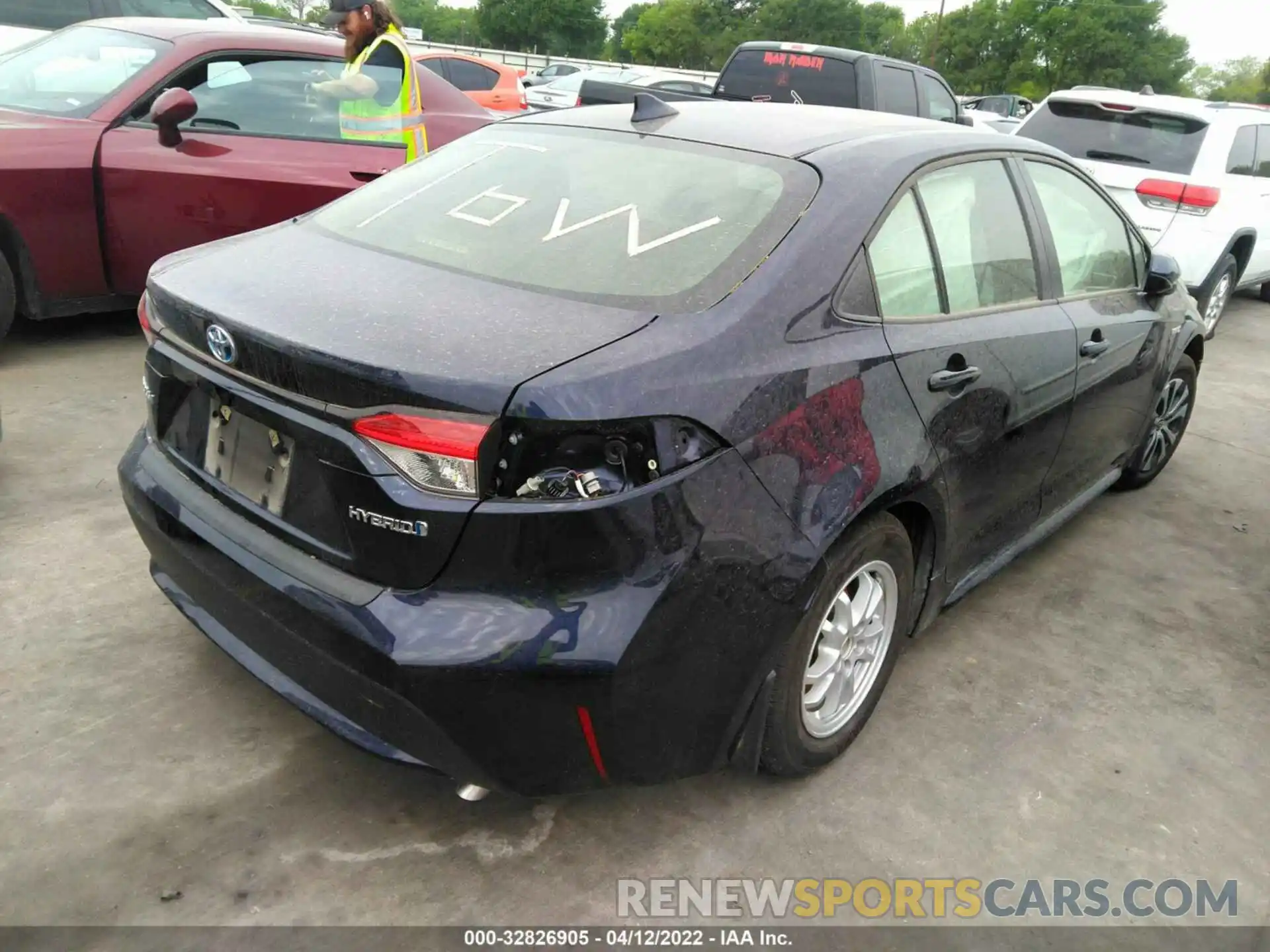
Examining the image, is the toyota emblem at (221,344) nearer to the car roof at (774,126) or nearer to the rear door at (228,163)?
the car roof at (774,126)

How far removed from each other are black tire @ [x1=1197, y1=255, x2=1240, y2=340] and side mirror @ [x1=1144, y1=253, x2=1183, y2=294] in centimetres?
373

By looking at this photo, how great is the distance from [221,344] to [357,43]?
11.1 ft

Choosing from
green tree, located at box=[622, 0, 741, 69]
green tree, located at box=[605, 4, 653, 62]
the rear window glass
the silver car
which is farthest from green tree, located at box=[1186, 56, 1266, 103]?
the rear window glass

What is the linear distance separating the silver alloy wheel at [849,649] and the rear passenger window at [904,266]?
0.66m

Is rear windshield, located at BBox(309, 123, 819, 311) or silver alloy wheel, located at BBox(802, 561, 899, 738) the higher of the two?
rear windshield, located at BBox(309, 123, 819, 311)

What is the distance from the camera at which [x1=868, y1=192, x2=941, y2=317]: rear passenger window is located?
2557 mm

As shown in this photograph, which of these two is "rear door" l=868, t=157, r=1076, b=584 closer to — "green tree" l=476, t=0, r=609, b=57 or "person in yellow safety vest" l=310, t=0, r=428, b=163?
"person in yellow safety vest" l=310, t=0, r=428, b=163

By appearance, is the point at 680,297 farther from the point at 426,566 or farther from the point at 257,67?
the point at 257,67

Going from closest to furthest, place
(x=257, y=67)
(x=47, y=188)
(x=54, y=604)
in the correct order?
(x=54, y=604), (x=47, y=188), (x=257, y=67)

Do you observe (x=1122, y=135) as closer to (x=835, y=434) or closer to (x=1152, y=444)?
(x=1152, y=444)

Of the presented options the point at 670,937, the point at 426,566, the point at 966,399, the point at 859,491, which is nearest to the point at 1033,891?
the point at 670,937

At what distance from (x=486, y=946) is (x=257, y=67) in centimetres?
485

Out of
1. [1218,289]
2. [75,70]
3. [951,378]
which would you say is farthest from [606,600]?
[1218,289]

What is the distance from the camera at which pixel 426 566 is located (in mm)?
1977
